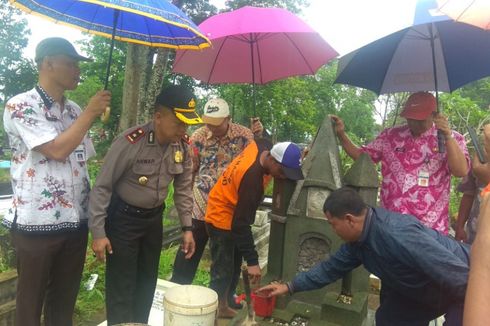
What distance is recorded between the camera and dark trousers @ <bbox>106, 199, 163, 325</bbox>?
2.63m

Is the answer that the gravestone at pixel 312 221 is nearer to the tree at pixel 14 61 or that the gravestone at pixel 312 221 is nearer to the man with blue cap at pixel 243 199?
the man with blue cap at pixel 243 199

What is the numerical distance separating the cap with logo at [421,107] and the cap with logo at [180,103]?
173 centimetres

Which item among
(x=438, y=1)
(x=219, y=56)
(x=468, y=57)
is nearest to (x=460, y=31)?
(x=468, y=57)

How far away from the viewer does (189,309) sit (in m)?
2.08

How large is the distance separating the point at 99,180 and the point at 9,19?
3017 centimetres

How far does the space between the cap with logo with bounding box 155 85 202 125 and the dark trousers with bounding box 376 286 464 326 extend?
1841 mm

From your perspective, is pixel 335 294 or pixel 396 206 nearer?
pixel 396 206

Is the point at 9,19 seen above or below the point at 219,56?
above

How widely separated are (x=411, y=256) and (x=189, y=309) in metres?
1.30

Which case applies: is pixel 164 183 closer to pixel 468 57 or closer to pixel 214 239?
pixel 214 239

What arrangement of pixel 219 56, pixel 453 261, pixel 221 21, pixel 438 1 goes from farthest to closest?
pixel 219 56 < pixel 221 21 < pixel 438 1 < pixel 453 261

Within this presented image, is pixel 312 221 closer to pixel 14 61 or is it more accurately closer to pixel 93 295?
pixel 93 295

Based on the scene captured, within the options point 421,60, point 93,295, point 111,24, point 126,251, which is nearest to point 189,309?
point 126,251

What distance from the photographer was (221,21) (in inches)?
142
